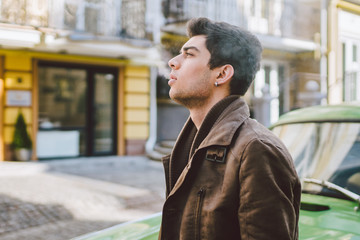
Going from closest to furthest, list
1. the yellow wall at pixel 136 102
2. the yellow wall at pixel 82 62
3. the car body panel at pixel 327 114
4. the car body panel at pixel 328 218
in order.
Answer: the car body panel at pixel 328 218 → the car body panel at pixel 327 114 → the yellow wall at pixel 82 62 → the yellow wall at pixel 136 102

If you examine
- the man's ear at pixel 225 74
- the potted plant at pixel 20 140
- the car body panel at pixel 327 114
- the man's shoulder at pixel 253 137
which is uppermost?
the man's ear at pixel 225 74

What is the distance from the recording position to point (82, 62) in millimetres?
12188

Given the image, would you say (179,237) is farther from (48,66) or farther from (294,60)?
(294,60)

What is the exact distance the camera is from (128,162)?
11641mm

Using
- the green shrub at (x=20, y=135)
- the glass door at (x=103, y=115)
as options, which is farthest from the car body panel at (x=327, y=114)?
the glass door at (x=103, y=115)

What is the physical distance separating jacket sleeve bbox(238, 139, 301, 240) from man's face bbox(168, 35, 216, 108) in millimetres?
373

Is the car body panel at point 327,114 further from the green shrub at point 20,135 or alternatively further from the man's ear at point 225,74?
the green shrub at point 20,135

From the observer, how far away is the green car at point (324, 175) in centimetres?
198

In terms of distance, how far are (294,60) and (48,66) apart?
1058 centimetres

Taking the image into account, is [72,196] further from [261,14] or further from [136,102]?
[261,14]

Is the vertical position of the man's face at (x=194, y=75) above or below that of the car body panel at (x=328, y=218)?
above

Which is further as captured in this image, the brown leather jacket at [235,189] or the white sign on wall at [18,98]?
the white sign on wall at [18,98]

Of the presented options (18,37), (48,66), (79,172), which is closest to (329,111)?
(79,172)

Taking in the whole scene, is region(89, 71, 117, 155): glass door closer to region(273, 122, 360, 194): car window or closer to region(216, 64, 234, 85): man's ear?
region(273, 122, 360, 194): car window
